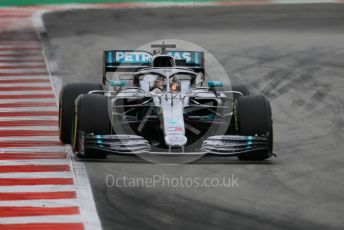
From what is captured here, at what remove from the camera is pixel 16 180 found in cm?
1664

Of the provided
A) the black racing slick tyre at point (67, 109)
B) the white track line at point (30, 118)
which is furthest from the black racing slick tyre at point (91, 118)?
the white track line at point (30, 118)

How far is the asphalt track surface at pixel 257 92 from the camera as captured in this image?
46.9ft

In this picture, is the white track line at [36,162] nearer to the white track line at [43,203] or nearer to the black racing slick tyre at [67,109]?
the black racing slick tyre at [67,109]

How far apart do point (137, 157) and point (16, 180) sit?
2.25 meters

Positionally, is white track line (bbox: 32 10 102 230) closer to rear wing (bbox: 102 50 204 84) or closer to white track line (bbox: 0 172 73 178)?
white track line (bbox: 0 172 73 178)

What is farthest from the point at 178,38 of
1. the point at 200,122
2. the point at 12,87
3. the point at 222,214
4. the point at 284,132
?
the point at 222,214

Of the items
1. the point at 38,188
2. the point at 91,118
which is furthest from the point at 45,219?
the point at 91,118

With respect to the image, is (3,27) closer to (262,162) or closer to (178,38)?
(178,38)

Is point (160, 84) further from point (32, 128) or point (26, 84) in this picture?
point (26, 84)

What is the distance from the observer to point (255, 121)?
17.7 meters

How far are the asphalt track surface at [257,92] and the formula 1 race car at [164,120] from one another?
1.14ft

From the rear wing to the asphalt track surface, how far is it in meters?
2.04

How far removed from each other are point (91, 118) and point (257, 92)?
8.48 meters

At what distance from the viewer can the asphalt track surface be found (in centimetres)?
1430
